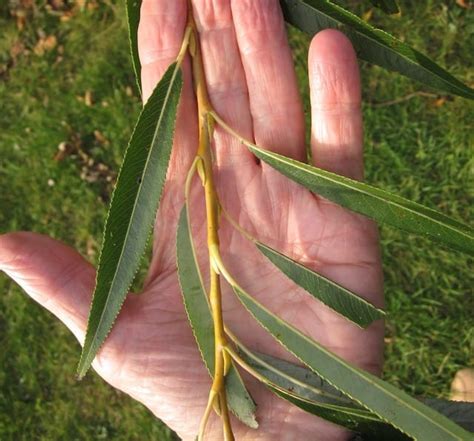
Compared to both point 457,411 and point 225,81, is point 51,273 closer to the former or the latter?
point 225,81

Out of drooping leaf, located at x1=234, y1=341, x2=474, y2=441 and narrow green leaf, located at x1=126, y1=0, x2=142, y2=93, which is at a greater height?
narrow green leaf, located at x1=126, y1=0, x2=142, y2=93

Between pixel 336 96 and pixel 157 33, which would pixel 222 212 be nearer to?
pixel 336 96

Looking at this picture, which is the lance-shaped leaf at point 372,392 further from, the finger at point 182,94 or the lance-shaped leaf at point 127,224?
the finger at point 182,94

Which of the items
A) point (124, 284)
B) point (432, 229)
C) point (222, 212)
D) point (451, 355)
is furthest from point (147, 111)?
point (451, 355)

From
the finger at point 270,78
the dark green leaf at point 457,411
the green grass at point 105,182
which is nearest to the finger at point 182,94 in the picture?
the finger at point 270,78

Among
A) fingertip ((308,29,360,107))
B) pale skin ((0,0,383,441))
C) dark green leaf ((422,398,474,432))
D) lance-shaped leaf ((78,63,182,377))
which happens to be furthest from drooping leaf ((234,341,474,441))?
fingertip ((308,29,360,107))

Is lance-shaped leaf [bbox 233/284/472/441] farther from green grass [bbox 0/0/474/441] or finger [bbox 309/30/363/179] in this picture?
green grass [bbox 0/0/474/441]
